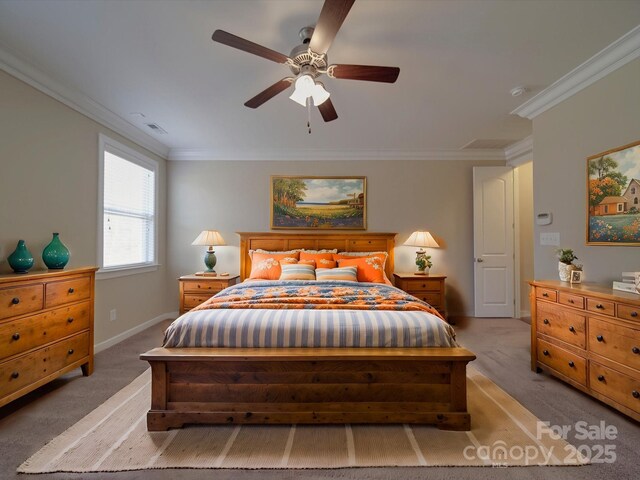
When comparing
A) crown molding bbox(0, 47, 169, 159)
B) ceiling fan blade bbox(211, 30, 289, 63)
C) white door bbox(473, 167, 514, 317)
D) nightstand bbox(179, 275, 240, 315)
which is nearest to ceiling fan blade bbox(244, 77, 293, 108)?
ceiling fan blade bbox(211, 30, 289, 63)

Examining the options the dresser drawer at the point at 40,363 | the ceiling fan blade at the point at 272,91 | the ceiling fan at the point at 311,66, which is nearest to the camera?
the ceiling fan at the point at 311,66

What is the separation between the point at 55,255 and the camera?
2.47 meters

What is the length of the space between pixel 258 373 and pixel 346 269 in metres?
2.03

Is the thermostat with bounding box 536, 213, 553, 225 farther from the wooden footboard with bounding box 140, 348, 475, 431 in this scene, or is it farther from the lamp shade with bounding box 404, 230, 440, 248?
the wooden footboard with bounding box 140, 348, 475, 431

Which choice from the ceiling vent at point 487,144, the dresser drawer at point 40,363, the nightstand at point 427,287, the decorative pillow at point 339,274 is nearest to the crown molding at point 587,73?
the ceiling vent at point 487,144

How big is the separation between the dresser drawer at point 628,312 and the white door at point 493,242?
2.49 m

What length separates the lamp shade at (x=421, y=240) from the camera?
4250 millimetres

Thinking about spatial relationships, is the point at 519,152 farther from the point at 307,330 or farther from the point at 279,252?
the point at 307,330

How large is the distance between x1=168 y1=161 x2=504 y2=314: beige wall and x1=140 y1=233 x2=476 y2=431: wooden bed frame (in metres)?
2.84

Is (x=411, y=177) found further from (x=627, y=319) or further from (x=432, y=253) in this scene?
(x=627, y=319)

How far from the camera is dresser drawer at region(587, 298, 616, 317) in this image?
2008mm

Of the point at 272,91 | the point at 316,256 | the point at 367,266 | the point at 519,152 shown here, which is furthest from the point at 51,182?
the point at 519,152

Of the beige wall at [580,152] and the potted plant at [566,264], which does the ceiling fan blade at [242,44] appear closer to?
the beige wall at [580,152]

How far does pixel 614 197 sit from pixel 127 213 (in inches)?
196
